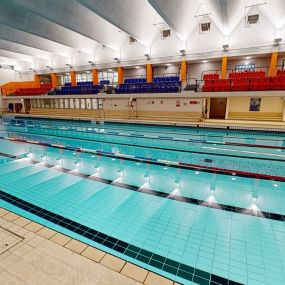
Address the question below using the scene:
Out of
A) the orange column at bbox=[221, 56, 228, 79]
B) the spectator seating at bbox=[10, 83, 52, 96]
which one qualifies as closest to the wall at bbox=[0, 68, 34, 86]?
the spectator seating at bbox=[10, 83, 52, 96]

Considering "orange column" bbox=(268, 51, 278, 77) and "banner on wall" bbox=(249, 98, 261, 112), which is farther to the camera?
"banner on wall" bbox=(249, 98, 261, 112)

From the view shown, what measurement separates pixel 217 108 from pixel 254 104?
9.12 feet

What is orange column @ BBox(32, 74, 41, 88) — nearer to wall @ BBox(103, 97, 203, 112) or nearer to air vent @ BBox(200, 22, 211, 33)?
wall @ BBox(103, 97, 203, 112)

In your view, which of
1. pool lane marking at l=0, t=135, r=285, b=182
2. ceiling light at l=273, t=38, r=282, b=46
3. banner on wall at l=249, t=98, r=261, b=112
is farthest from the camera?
banner on wall at l=249, t=98, r=261, b=112

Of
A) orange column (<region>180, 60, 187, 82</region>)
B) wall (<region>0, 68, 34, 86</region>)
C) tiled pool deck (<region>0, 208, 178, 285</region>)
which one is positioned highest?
wall (<region>0, 68, 34, 86</region>)

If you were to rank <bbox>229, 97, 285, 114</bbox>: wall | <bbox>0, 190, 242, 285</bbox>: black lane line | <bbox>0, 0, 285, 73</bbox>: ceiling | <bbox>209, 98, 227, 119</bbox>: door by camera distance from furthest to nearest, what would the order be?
<bbox>209, 98, 227, 119</bbox>: door → <bbox>229, 97, 285, 114</bbox>: wall → <bbox>0, 0, 285, 73</bbox>: ceiling → <bbox>0, 190, 242, 285</bbox>: black lane line

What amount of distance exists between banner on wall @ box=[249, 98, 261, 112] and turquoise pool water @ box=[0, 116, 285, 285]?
19.9ft

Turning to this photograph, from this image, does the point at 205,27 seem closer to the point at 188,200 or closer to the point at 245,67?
the point at 245,67

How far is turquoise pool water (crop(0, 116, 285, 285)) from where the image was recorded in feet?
7.29

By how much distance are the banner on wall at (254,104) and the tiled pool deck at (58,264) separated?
1272 cm

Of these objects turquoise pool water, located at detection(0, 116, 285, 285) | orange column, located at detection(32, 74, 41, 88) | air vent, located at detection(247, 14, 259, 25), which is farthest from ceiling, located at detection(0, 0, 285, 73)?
turquoise pool water, located at detection(0, 116, 285, 285)

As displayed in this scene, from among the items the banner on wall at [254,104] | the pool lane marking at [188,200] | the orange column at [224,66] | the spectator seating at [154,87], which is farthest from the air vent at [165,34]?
the pool lane marking at [188,200]

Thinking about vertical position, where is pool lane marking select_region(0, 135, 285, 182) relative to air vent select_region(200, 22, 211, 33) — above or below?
below

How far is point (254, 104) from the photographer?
12.0m
